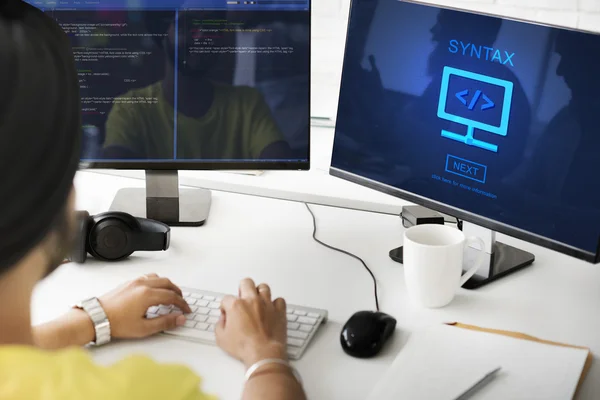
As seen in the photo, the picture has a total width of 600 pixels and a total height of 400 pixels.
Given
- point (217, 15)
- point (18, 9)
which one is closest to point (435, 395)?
point (18, 9)

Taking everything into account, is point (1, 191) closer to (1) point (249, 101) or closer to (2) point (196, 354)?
(2) point (196, 354)

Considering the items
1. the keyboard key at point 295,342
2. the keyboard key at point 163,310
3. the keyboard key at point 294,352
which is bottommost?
the keyboard key at point 294,352

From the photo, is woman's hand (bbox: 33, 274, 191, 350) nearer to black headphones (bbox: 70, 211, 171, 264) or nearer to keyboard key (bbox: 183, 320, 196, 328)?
keyboard key (bbox: 183, 320, 196, 328)

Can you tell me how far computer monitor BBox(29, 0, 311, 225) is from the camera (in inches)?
64.0

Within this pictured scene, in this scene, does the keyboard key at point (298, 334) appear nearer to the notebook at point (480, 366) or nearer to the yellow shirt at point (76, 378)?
the notebook at point (480, 366)

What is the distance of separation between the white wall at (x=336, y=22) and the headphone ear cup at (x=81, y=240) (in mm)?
1092

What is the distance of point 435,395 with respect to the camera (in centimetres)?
114

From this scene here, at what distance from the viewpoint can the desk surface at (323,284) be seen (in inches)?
48.4

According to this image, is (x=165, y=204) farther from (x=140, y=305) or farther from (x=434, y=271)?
(x=434, y=271)

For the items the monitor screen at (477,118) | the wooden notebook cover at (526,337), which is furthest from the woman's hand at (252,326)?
the monitor screen at (477,118)

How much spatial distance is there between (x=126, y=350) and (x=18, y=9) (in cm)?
64

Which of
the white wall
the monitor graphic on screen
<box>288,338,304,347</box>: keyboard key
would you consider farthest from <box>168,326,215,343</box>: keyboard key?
the white wall

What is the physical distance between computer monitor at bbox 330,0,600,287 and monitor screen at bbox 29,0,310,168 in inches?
4.6

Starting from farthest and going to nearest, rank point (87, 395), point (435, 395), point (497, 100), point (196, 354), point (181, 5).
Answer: point (181, 5)
point (497, 100)
point (196, 354)
point (435, 395)
point (87, 395)
